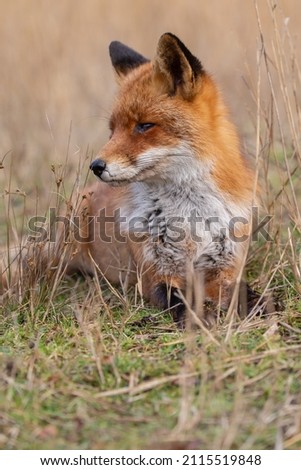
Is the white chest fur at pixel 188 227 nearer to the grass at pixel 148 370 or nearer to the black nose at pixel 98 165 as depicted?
the grass at pixel 148 370

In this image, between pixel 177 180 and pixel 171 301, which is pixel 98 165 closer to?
pixel 177 180

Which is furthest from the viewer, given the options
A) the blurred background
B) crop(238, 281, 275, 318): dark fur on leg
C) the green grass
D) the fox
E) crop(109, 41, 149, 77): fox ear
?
the blurred background

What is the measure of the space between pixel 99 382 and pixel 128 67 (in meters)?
3.41

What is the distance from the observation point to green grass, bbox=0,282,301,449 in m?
3.82

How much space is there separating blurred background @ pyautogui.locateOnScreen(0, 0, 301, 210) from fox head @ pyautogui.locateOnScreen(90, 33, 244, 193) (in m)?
3.77

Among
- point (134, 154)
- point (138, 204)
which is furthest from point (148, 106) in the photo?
point (138, 204)

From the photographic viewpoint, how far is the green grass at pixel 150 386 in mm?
3818

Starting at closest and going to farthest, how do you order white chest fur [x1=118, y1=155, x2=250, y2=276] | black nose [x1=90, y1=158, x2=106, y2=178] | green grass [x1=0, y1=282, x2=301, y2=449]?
green grass [x1=0, y1=282, x2=301, y2=449] < black nose [x1=90, y1=158, x2=106, y2=178] < white chest fur [x1=118, y1=155, x2=250, y2=276]

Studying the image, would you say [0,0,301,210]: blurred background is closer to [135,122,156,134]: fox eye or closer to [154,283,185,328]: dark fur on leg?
[135,122,156,134]: fox eye

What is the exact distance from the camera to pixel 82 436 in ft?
12.7

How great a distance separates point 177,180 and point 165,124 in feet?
1.61

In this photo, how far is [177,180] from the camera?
5.95 m

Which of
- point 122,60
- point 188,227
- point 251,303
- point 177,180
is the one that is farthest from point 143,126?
point 251,303

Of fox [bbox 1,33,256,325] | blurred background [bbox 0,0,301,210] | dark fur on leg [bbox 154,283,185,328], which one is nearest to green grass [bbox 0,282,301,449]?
dark fur on leg [bbox 154,283,185,328]
